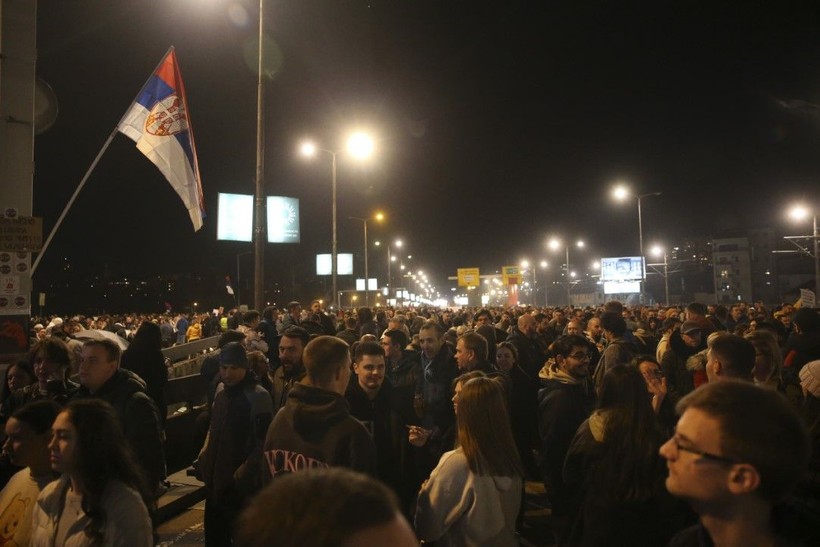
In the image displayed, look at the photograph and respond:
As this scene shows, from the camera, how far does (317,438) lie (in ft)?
11.9

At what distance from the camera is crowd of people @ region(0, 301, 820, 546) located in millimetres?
1999

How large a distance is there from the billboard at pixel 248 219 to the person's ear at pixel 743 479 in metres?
18.4

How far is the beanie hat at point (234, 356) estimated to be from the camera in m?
5.19

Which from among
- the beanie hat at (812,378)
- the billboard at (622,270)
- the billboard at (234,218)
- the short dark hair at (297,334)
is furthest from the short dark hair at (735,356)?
the billboard at (622,270)

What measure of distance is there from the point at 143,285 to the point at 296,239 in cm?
7549

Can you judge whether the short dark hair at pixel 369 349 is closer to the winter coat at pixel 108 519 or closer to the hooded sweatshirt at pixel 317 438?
the hooded sweatshirt at pixel 317 438

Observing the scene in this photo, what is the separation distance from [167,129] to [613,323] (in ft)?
29.1

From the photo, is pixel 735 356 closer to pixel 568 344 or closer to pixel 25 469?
pixel 568 344

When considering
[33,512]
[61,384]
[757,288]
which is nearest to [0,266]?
[61,384]

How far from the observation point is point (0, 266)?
23.4 ft

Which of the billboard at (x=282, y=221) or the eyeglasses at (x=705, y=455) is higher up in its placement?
the billboard at (x=282, y=221)

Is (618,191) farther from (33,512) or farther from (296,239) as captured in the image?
(33,512)

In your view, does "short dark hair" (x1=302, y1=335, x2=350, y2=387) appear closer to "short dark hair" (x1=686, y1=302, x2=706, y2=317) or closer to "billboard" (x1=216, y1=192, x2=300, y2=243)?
"short dark hair" (x1=686, y1=302, x2=706, y2=317)

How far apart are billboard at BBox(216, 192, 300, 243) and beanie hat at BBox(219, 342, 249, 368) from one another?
1460cm
